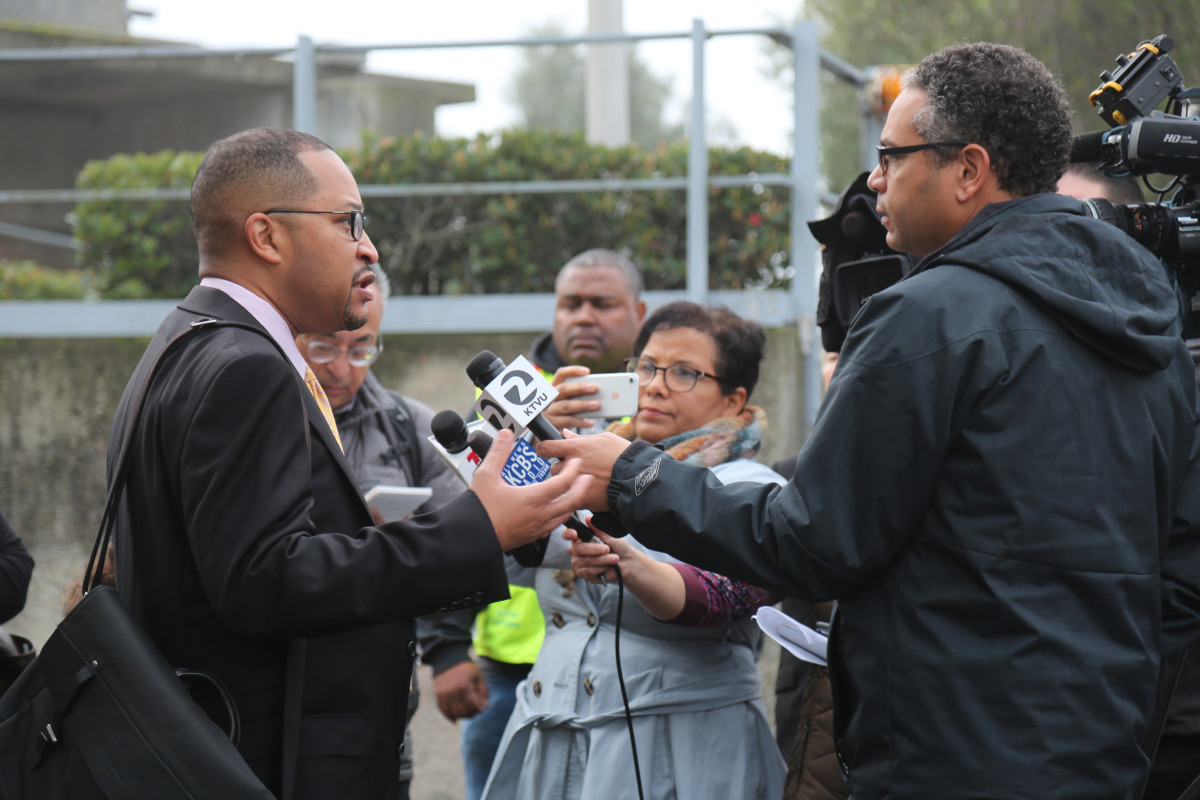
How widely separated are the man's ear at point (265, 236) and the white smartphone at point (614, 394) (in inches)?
33.0

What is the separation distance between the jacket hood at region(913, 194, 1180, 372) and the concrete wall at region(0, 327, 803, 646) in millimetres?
3345

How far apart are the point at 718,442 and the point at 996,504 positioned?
3.86ft

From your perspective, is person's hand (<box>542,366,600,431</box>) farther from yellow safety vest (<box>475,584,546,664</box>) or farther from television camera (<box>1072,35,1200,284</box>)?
television camera (<box>1072,35,1200,284</box>)

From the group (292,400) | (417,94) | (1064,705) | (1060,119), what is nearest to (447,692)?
(292,400)

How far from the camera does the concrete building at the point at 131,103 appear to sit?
267 inches

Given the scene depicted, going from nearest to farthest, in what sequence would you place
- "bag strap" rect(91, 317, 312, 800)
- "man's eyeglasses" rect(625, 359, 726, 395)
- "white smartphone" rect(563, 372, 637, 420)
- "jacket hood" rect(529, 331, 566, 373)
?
"bag strap" rect(91, 317, 312, 800) < "white smartphone" rect(563, 372, 637, 420) < "man's eyeglasses" rect(625, 359, 726, 395) < "jacket hood" rect(529, 331, 566, 373)

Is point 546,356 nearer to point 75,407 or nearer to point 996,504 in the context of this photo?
point 75,407

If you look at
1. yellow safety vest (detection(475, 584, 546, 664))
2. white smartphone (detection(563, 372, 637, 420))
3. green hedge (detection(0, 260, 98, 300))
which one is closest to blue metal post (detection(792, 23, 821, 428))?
yellow safety vest (detection(475, 584, 546, 664))

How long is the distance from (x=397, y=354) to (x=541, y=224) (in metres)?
1.15

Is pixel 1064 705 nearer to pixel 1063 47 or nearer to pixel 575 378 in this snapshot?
pixel 575 378

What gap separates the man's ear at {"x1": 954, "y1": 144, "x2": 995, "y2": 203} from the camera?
2.05m

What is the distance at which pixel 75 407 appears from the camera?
5430mm

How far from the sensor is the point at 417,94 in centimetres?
826

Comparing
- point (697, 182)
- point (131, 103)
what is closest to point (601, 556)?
point (697, 182)
